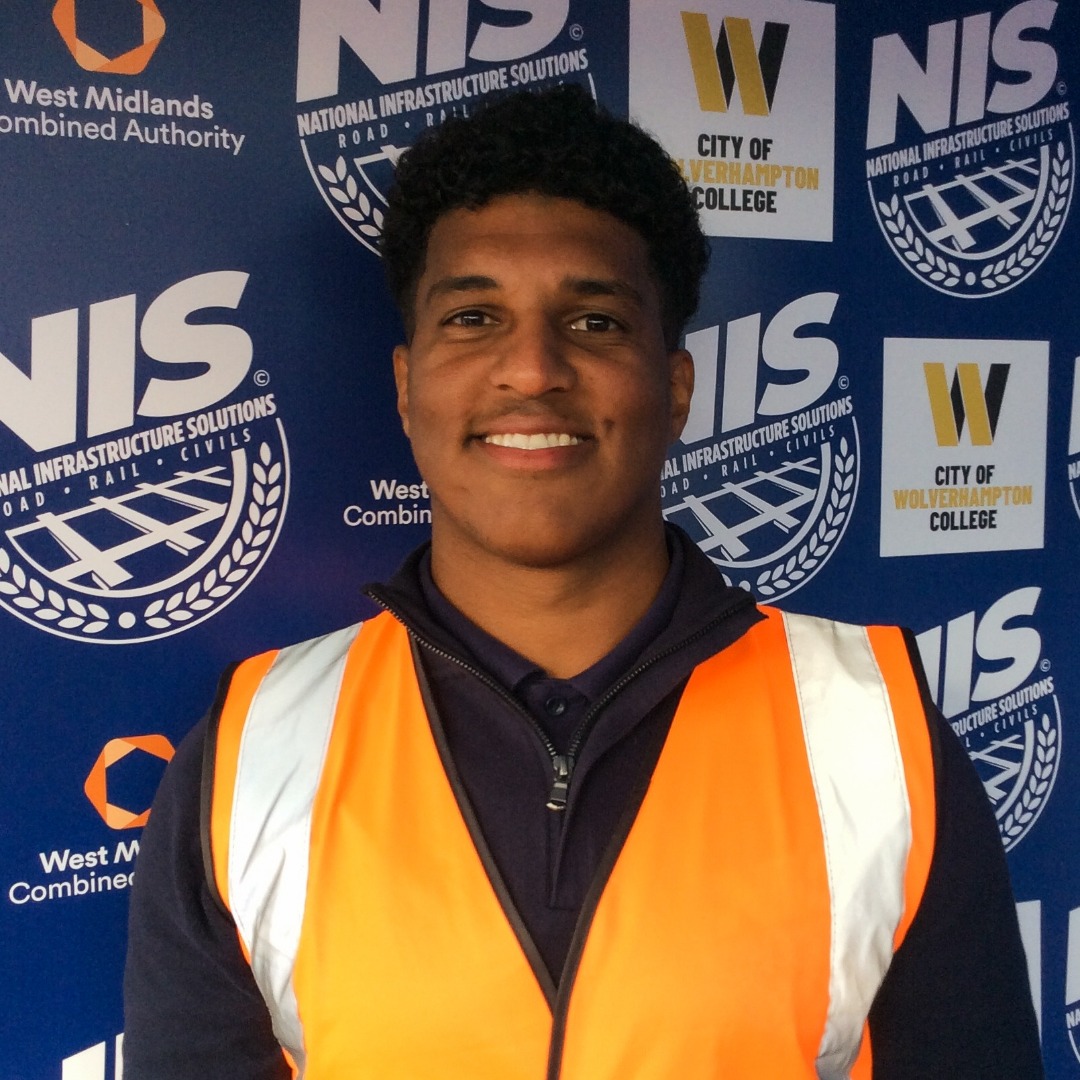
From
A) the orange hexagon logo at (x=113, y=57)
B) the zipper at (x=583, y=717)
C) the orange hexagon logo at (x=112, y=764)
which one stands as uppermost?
the orange hexagon logo at (x=113, y=57)

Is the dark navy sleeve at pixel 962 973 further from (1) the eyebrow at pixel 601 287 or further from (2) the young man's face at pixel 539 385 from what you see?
(1) the eyebrow at pixel 601 287

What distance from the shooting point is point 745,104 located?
4.37 ft

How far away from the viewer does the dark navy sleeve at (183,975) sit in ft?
2.99

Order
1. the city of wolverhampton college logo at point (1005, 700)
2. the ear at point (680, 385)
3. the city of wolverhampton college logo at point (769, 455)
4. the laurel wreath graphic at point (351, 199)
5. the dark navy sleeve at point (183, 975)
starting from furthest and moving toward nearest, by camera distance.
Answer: the city of wolverhampton college logo at point (1005, 700)
the city of wolverhampton college logo at point (769, 455)
the laurel wreath graphic at point (351, 199)
the ear at point (680, 385)
the dark navy sleeve at point (183, 975)

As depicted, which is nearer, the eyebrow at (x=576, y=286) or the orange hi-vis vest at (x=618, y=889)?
the orange hi-vis vest at (x=618, y=889)

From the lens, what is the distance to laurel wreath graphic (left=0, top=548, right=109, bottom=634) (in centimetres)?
113

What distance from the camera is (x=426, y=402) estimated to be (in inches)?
38.5

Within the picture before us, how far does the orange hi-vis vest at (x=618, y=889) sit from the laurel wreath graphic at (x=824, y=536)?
1.36 feet

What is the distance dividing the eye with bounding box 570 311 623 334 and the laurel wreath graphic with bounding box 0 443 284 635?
1.53 feet

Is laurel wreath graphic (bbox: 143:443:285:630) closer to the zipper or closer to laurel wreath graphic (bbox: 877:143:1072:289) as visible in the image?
the zipper

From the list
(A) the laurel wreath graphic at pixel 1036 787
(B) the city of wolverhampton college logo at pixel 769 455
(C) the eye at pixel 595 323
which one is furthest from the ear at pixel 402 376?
(A) the laurel wreath graphic at pixel 1036 787

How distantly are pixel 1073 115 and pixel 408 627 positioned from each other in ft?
4.47

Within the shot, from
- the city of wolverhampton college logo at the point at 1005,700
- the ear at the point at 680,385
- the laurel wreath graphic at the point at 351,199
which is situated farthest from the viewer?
the city of wolverhampton college logo at the point at 1005,700

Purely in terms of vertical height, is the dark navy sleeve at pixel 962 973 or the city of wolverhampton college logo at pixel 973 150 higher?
the city of wolverhampton college logo at pixel 973 150
